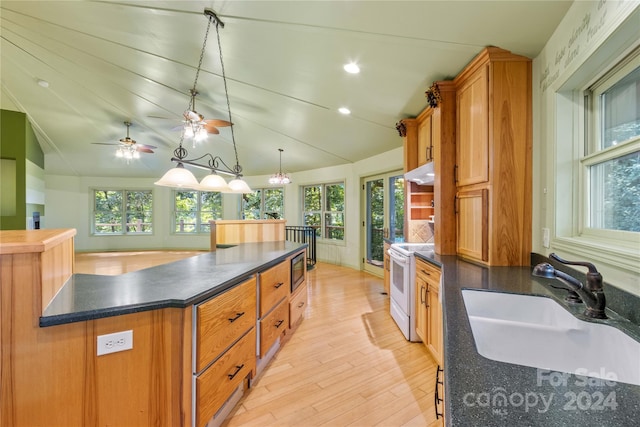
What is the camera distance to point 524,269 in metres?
1.94

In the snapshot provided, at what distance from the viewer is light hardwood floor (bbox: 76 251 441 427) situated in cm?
169

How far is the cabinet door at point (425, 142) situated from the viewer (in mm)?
3106

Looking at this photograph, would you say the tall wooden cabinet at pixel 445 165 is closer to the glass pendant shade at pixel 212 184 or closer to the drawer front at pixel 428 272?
the drawer front at pixel 428 272

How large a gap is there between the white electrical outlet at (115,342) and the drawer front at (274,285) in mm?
971

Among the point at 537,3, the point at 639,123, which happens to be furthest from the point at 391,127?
the point at 639,123

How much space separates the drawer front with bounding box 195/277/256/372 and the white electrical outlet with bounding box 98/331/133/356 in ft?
0.90

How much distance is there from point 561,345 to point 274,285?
1.82 meters

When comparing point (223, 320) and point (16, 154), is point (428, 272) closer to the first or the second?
point (223, 320)

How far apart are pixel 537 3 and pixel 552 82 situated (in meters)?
0.47

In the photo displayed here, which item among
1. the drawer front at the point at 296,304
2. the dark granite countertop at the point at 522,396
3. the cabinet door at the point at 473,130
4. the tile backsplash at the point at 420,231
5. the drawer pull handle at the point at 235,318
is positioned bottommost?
the drawer front at the point at 296,304

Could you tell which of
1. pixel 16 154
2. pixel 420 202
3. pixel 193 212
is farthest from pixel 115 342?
pixel 193 212

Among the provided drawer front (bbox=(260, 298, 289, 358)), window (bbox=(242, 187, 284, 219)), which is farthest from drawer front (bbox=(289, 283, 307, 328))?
window (bbox=(242, 187, 284, 219))

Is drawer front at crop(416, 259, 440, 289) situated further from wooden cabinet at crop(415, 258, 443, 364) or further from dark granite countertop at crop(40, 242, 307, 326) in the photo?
dark granite countertop at crop(40, 242, 307, 326)

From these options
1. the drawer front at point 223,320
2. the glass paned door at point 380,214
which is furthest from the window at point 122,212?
the drawer front at point 223,320
